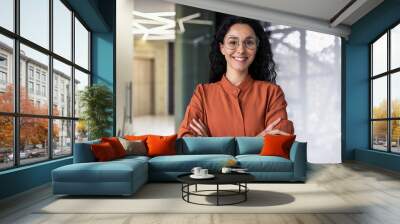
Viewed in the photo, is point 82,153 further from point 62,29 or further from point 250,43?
point 250,43

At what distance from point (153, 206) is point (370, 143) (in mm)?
7094

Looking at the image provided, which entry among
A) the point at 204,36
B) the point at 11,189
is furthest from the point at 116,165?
the point at 204,36

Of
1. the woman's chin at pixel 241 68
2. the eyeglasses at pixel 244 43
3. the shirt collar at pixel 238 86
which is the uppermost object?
the eyeglasses at pixel 244 43

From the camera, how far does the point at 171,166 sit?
608 centimetres

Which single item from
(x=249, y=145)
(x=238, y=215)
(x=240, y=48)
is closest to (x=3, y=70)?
(x=238, y=215)

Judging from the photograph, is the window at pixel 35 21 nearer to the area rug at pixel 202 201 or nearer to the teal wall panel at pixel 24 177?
the teal wall panel at pixel 24 177

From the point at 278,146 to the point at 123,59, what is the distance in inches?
202

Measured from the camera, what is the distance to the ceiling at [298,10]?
26.0 ft

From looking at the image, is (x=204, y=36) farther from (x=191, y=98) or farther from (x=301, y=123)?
(x=301, y=123)

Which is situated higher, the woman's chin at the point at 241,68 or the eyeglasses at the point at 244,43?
the eyeglasses at the point at 244,43

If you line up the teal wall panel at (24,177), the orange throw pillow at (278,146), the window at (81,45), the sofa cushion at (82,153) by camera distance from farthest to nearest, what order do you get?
the window at (81,45)
the orange throw pillow at (278,146)
the sofa cushion at (82,153)
the teal wall panel at (24,177)

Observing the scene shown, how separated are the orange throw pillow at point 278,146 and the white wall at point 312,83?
2947 mm

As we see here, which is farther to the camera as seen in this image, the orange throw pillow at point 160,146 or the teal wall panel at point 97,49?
the orange throw pillow at point 160,146

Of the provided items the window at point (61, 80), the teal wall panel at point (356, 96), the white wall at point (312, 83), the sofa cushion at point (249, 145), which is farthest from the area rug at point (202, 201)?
the teal wall panel at point (356, 96)
